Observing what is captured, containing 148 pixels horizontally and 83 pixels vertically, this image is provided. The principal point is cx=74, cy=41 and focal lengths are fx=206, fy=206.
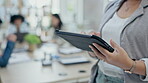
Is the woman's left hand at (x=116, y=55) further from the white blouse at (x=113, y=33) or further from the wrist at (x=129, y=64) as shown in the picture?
the white blouse at (x=113, y=33)

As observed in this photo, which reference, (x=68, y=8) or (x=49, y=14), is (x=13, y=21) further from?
(x=68, y=8)

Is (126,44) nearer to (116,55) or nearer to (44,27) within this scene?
(116,55)

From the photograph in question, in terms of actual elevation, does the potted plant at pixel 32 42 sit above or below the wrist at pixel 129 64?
below

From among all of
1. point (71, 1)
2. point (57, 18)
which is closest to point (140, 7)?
point (57, 18)

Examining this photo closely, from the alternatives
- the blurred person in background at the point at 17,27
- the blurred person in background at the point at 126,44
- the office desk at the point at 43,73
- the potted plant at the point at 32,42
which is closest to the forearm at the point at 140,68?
the blurred person in background at the point at 126,44

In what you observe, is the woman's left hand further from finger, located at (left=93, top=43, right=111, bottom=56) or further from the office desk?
the office desk

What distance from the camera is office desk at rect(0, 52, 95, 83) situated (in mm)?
1615

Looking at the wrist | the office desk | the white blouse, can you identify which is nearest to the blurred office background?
the office desk

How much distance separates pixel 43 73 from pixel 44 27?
1.64 meters

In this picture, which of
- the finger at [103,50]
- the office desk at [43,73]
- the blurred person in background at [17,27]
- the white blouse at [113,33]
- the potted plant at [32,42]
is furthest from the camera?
the blurred person in background at [17,27]

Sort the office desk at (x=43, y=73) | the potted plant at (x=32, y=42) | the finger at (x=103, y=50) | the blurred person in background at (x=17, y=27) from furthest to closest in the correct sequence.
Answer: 1. the blurred person in background at (x=17, y=27)
2. the potted plant at (x=32, y=42)
3. the office desk at (x=43, y=73)
4. the finger at (x=103, y=50)

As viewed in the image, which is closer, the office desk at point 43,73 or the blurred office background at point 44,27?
the office desk at point 43,73

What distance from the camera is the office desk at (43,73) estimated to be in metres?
1.62

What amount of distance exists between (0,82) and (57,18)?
1.66 m
